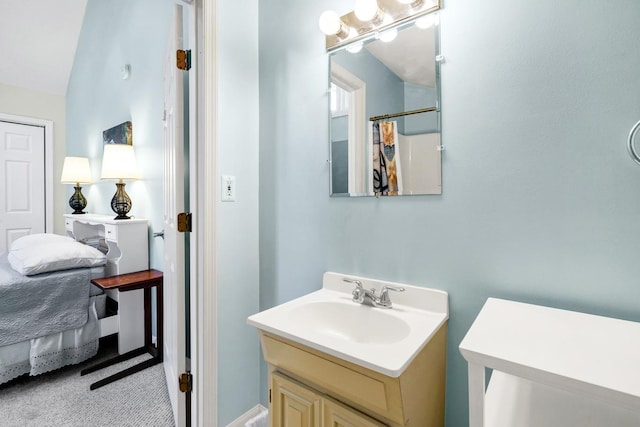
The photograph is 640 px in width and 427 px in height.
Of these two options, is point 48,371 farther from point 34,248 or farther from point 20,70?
point 20,70

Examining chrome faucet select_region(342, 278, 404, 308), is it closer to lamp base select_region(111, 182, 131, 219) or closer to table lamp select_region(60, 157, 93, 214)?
lamp base select_region(111, 182, 131, 219)

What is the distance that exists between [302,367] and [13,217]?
15.4 ft

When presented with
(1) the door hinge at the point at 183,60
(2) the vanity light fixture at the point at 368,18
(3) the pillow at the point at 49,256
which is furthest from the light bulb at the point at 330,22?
(3) the pillow at the point at 49,256

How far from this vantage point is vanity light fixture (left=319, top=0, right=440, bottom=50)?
3.56ft

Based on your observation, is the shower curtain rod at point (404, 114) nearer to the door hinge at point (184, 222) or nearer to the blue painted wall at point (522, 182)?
the blue painted wall at point (522, 182)

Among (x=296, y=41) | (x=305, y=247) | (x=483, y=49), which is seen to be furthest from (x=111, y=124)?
(x=483, y=49)

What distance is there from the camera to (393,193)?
1.16 m

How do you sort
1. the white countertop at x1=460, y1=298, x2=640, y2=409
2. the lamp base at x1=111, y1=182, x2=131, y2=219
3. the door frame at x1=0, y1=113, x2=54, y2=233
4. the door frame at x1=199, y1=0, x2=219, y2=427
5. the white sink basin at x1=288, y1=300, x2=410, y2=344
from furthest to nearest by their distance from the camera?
1. the door frame at x1=0, y1=113, x2=54, y2=233
2. the lamp base at x1=111, y1=182, x2=131, y2=219
3. the door frame at x1=199, y1=0, x2=219, y2=427
4. the white sink basin at x1=288, y1=300, x2=410, y2=344
5. the white countertop at x1=460, y1=298, x2=640, y2=409

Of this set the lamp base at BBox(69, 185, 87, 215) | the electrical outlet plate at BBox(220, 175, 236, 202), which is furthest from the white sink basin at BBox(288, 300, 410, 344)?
the lamp base at BBox(69, 185, 87, 215)

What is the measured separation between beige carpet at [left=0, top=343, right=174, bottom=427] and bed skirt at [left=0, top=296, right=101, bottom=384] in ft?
0.34

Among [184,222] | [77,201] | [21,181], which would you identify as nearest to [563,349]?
[184,222]

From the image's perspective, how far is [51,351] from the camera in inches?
76.0

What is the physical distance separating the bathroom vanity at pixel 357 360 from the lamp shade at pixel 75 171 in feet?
10.9

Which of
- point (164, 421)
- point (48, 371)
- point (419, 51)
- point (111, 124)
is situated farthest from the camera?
point (111, 124)
